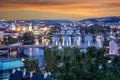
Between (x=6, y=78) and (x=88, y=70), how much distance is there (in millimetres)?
1580

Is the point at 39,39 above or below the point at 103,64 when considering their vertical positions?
below

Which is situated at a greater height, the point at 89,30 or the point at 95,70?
the point at 95,70

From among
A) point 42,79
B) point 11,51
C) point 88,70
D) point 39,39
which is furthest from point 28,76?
point 39,39

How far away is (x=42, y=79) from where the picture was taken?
19.6 feet

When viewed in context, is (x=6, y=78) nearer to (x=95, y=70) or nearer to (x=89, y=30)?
(x=95, y=70)

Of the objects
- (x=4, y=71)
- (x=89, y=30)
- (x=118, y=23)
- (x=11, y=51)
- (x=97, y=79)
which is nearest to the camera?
(x=97, y=79)

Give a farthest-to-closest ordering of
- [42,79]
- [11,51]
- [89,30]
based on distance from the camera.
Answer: [89,30]
[11,51]
[42,79]

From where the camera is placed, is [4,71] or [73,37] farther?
[73,37]

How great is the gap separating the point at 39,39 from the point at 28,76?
24.0 meters

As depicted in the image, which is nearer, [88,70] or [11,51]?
[88,70]

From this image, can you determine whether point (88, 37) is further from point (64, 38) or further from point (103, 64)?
point (103, 64)

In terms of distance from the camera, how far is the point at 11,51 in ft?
64.9

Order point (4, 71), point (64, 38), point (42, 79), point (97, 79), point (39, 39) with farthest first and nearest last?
point (64, 38)
point (39, 39)
point (4, 71)
point (42, 79)
point (97, 79)

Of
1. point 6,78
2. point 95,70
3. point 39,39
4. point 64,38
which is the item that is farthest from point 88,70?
point 64,38
